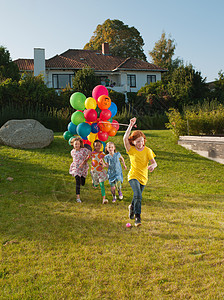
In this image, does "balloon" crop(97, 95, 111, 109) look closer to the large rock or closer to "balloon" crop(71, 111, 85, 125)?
"balloon" crop(71, 111, 85, 125)

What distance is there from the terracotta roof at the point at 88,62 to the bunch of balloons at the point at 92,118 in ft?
84.0

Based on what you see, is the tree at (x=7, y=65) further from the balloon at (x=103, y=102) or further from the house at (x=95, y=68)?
the balloon at (x=103, y=102)

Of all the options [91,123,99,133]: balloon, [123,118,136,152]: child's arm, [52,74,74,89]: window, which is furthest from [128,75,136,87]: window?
[123,118,136,152]: child's arm

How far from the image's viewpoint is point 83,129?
7.36m

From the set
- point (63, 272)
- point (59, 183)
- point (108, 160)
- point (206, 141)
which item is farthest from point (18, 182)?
point (206, 141)

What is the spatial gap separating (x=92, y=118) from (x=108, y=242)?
3812 millimetres

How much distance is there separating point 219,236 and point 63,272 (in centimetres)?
249

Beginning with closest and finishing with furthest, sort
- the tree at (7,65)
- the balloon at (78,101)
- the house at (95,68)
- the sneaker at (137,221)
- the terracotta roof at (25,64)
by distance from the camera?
the sneaker at (137,221) → the balloon at (78,101) → the tree at (7,65) → the house at (95,68) → the terracotta roof at (25,64)

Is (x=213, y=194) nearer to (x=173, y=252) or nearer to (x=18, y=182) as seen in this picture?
(x=173, y=252)

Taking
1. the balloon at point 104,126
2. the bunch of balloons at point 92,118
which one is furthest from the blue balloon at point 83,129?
the balloon at point 104,126

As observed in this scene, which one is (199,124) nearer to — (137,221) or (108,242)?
(137,221)

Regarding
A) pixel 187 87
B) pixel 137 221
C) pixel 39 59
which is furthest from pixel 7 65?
pixel 137 221

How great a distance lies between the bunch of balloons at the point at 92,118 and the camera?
7449mm

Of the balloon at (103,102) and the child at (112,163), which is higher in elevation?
the balloon at (103,102)
